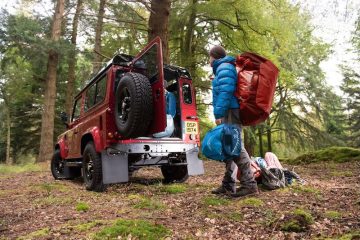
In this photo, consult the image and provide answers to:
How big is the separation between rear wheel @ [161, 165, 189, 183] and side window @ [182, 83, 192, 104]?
143 centimetres

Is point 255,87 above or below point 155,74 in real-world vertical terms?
below

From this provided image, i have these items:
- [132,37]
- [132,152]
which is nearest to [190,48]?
[132,37]

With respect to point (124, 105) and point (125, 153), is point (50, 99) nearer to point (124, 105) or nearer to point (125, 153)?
point (125, 153)

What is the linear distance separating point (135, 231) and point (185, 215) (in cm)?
95

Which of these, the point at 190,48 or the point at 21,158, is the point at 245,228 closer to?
the point at 190,48

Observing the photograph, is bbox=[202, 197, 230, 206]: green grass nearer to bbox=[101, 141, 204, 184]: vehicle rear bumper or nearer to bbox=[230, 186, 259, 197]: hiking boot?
bbox=[230, 186, 259, 197]: hiking boot

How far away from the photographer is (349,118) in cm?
3067

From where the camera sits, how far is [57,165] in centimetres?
1001

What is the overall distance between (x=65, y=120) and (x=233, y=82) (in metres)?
5.56

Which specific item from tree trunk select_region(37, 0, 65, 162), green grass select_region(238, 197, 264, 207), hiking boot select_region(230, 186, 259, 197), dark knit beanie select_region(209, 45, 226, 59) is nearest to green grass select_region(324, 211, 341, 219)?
green grass select_region(238, 197, 264, 207)

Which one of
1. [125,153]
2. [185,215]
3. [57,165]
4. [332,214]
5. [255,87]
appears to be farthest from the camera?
[57,165]

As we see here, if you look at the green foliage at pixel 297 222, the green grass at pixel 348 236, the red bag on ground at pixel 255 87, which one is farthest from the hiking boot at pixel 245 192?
the green grass at pixel 348 236

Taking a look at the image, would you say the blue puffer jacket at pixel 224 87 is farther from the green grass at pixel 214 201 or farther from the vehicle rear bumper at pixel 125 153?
the vehicle rear bumper at pixel 125 153

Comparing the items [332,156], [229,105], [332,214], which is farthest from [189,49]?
[332,214]
